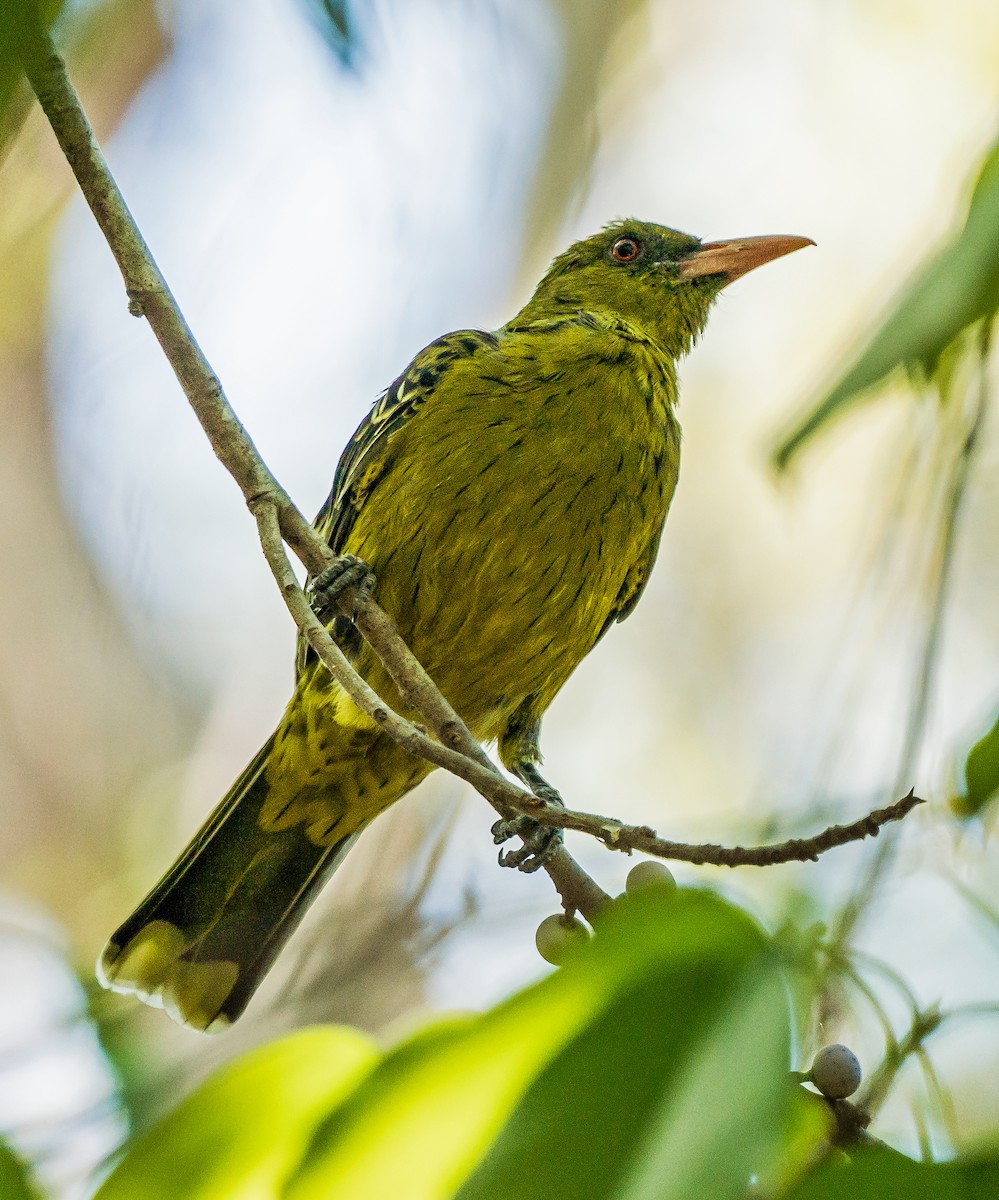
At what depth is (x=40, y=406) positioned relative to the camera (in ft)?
29.2

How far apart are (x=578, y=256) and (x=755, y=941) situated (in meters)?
4.16

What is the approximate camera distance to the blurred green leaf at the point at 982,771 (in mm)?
1561

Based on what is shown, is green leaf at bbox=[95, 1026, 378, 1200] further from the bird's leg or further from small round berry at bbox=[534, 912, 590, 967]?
the bird's leg

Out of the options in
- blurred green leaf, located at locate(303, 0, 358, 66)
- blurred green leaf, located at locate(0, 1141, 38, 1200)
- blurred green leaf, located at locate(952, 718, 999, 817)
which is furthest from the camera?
blurred green leaf, located at locate(952, 718, 999, 817)

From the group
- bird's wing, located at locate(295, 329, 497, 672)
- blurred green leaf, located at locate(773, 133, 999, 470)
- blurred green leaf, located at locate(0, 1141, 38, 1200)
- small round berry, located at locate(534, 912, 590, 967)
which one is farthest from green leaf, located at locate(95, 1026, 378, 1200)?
bird's wing, located at locate(295, 329, 497, 672)

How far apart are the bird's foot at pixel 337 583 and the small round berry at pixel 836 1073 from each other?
1997 mm

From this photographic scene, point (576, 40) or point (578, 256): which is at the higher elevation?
A: point (576, 40)

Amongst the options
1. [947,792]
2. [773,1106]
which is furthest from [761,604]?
Result: [773,1106]

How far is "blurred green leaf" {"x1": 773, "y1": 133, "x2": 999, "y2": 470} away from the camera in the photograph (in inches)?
45.5

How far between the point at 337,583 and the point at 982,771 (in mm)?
2273

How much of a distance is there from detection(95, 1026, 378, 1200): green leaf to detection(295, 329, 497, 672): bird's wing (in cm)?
234

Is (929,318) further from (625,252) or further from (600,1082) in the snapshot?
(625,252)

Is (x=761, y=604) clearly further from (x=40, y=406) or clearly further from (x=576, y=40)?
(x=40, y=406)

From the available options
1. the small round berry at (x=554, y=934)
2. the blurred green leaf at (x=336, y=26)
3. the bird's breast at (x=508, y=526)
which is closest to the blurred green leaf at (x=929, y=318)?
the blurred green leaf at (x=336, y=26)
